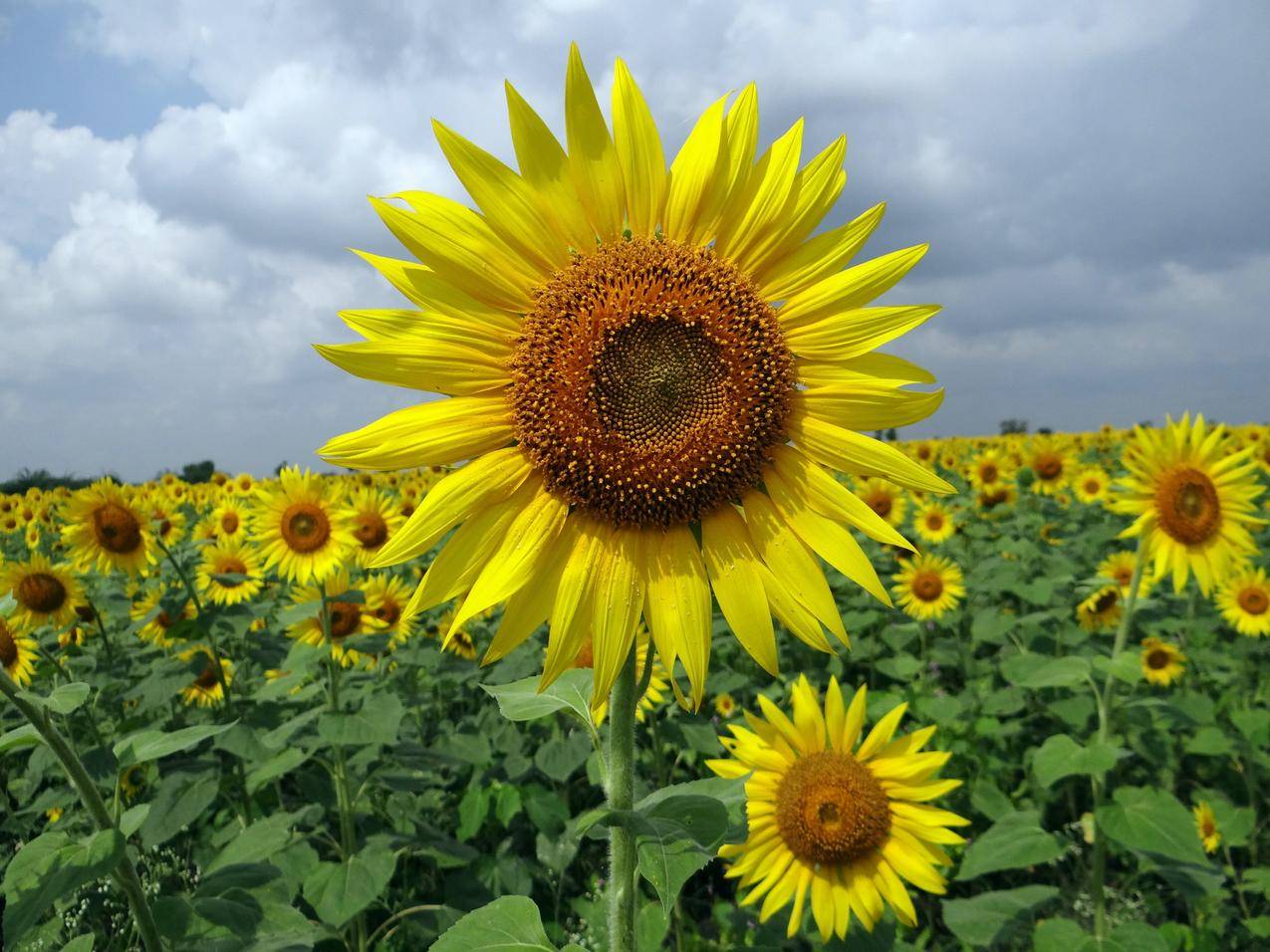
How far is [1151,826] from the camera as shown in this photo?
3.77 metres

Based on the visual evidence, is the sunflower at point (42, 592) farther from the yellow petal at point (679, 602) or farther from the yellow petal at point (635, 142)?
the yellow petal at point (635, 142)

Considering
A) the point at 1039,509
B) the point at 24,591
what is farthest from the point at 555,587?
the point at 1039,509

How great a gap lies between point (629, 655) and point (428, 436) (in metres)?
0.69

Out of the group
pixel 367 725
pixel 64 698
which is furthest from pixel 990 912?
pixel 64 698

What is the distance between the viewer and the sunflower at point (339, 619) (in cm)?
586

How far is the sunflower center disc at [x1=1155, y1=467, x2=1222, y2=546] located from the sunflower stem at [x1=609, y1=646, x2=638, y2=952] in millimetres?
4383

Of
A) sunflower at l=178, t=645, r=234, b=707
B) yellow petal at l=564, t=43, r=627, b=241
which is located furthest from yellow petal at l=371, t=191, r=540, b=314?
sunflower at l=178, t=645, r=234, b=707

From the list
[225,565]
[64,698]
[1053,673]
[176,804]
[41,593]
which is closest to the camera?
[64,698]

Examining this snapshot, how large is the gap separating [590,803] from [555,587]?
15.1 feet

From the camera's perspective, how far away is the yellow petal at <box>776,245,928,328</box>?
6.58 ft

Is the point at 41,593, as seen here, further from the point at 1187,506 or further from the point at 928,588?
the point at 928,588

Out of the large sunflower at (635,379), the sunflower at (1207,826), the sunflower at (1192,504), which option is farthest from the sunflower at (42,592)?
the sunflower at (1207,826)

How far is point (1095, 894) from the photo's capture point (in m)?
3.84

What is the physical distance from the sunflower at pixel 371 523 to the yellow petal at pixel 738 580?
203 inches
